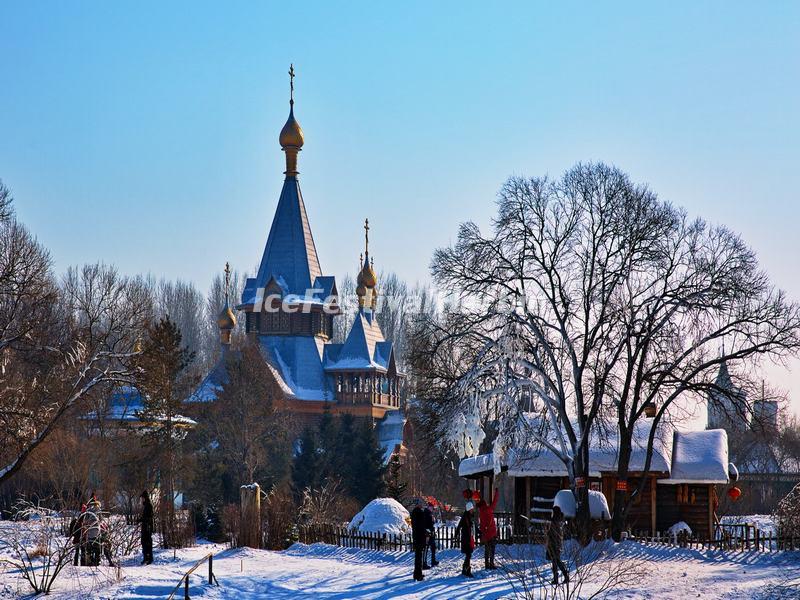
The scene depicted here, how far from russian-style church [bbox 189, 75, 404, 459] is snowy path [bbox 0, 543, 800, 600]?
42.1m

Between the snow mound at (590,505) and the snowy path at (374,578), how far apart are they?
1443 millimetres

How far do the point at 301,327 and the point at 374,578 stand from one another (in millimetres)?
48004

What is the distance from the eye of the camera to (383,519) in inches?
1146

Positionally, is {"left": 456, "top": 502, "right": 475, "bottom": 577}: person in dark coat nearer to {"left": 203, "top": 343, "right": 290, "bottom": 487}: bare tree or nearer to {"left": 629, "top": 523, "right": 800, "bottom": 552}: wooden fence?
{"left": 629, "top": 523, "right": 800, "bottom": 552}: wooden fence

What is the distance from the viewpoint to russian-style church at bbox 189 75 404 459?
67250 mm

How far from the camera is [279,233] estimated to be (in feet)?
224

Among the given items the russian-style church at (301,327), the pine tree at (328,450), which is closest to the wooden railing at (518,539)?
the pine tree at (328,450)

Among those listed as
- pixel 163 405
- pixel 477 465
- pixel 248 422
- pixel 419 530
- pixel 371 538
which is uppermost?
pixel 163 405

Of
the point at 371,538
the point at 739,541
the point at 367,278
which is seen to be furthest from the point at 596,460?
the point at 367,278

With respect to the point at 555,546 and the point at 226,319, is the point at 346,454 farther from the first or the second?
the point at 555,546

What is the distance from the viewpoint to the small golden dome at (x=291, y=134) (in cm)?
6856

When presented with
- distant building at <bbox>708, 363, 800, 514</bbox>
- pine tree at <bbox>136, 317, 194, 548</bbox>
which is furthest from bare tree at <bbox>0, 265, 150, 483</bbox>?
distant building at <bbox>708, 363, 800, 514</bbox>

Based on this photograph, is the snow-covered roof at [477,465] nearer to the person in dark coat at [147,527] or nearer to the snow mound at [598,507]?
the snow mound at [598,507]

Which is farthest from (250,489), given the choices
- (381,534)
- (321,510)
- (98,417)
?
(98,417)
